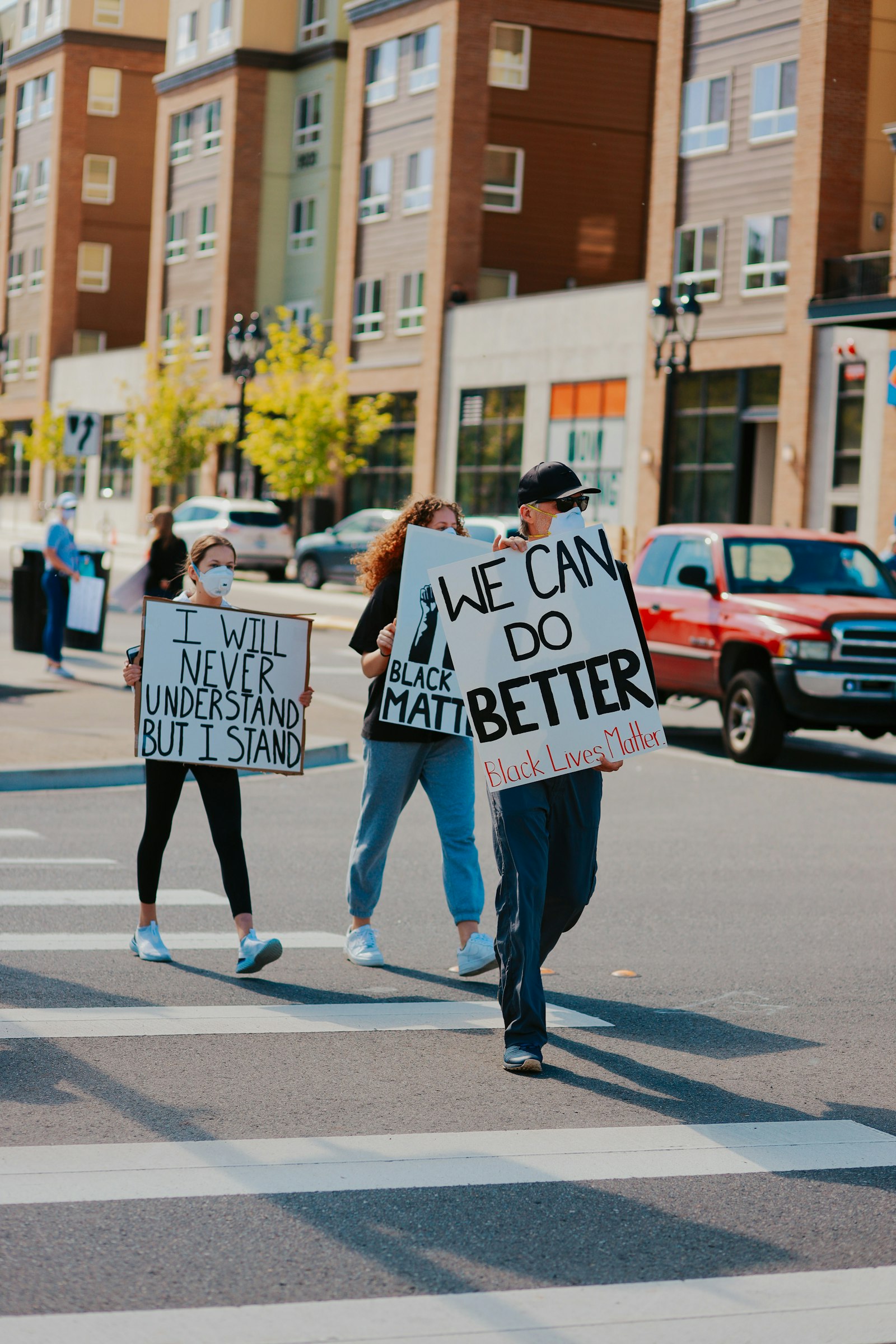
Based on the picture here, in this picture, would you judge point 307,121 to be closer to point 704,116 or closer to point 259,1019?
point 704,116

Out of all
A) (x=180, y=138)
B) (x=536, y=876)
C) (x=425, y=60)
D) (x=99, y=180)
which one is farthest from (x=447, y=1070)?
(x=99, y=180)

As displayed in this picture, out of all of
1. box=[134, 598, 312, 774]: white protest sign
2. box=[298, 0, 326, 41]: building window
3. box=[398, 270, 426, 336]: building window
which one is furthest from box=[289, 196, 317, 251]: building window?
box=[134, 598, 312, 774]: white protest sign

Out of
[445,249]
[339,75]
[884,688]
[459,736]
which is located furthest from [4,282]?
[459,736]

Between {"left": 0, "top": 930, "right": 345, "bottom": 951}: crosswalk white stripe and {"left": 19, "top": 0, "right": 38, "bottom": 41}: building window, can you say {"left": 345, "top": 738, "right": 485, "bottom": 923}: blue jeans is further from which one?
{"left": 19, "top": 0, "right": 38, "bottom": 41}: building window

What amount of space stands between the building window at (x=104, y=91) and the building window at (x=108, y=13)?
67.2 inches

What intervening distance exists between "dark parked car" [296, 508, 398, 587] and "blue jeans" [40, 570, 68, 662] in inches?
635

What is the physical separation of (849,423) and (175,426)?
26546 mm

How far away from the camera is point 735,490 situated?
35.5 m

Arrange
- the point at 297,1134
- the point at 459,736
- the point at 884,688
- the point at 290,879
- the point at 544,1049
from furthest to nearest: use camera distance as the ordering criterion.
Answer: the point at 884,688, the point at 290,879, the point at 459,736, the point at 544,1049, the point at 297,1134

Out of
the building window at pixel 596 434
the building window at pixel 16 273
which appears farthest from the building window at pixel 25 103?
the building window at pixel 596 434

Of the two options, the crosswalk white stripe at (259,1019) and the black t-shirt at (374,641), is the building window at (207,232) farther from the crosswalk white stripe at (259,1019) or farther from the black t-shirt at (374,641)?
the crosswalk white stripe at (259,1019)

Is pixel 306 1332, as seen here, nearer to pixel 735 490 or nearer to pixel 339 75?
pixel 735 490

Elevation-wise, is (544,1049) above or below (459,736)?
below

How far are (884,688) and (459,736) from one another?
8.37 metres
